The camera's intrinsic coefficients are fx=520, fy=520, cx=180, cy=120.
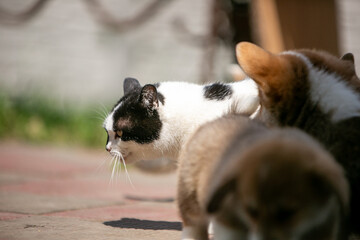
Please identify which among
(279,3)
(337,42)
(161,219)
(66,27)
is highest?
(66,27)

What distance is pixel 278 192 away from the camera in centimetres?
171

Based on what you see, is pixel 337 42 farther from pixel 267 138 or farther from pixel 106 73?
pixel 267 138

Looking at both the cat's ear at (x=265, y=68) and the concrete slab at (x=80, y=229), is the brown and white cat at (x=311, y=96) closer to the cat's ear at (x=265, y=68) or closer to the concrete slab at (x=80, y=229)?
the cat's ear at (x=265, y=68)

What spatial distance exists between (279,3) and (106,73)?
3985mm

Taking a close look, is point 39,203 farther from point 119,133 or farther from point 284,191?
→ point 284,191

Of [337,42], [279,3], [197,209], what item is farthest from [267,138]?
[337,42]

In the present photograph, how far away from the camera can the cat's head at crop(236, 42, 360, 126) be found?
2.48m

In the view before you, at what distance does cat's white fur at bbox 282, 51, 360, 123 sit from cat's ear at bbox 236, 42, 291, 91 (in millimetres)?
146

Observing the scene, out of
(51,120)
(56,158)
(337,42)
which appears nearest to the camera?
(337,42)

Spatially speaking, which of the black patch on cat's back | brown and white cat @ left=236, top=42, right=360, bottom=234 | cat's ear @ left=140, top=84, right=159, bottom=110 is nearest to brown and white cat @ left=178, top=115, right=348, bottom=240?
brown and white cat @ left=236, top=42, right=360, bottom=234

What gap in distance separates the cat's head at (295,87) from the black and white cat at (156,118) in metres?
0.93

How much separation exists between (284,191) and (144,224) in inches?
65.1

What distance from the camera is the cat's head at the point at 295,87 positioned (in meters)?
2.48

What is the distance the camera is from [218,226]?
6.66 ft
